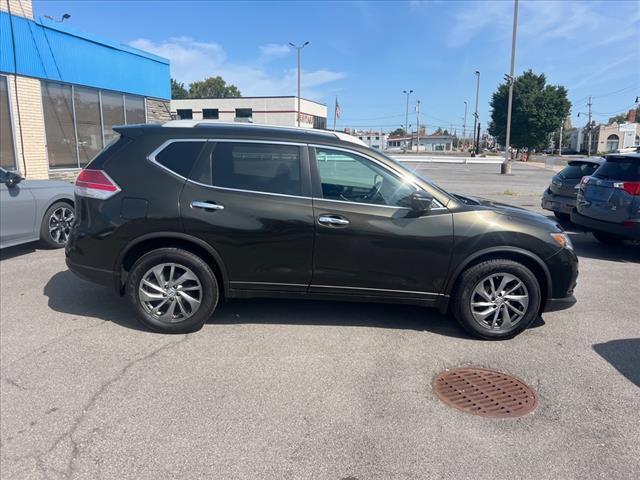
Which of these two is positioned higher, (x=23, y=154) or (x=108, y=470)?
(x=23, y=154)

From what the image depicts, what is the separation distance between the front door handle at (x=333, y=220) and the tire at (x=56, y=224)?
16.3 feet

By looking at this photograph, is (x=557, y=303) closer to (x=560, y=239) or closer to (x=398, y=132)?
(x=560, y=239)

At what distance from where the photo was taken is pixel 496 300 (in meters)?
4.40

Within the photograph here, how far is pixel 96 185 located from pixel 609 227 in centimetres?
734

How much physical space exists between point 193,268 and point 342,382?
5.53 ft

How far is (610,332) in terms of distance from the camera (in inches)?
186

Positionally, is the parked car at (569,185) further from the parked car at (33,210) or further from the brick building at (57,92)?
the brick building at (57,92)

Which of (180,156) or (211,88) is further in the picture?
(211,88)

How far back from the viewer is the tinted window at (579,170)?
9.60 meters

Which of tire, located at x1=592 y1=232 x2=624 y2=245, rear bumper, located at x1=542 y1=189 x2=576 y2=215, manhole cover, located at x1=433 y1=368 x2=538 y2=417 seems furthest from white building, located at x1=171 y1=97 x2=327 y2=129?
manhole cover, located at x1=433 y1=368 x2=538 y2=417

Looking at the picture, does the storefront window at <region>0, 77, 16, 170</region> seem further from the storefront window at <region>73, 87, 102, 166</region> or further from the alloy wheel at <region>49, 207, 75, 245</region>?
the alloy wheel at <region>49, 207, 75, 245</region>

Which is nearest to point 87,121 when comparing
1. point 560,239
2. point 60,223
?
point 60,223

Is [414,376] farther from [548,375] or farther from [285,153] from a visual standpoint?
[285,153]

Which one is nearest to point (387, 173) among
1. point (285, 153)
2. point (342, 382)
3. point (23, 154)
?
point (285, 153)
